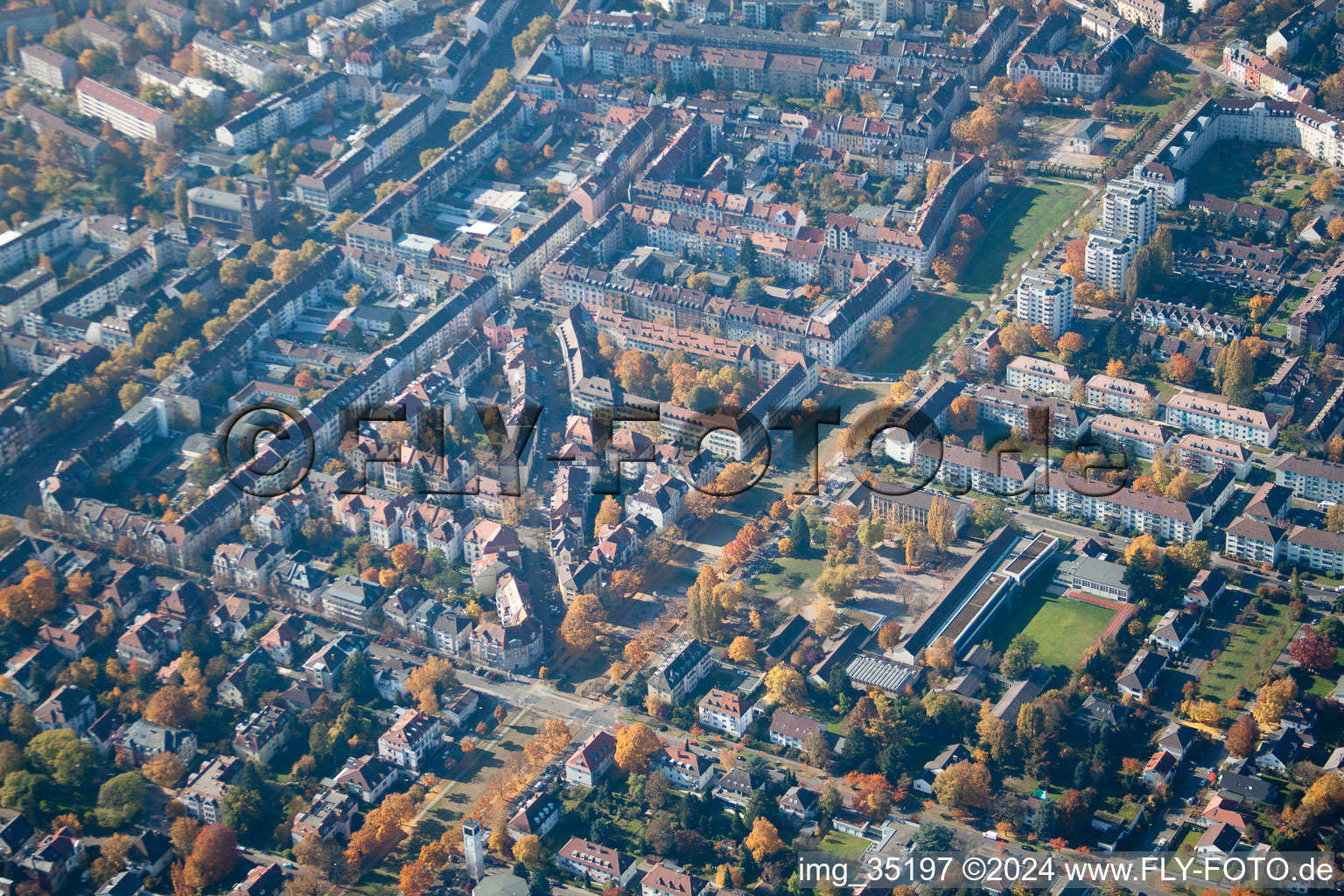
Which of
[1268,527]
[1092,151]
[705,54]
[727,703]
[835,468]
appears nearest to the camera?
[727,703]

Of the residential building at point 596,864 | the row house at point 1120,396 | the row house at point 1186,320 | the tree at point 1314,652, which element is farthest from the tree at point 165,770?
the row house at point 1186,320

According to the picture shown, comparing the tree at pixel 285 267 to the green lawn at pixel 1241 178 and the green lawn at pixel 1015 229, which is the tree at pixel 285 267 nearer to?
the green lawn at pixel 1015 229

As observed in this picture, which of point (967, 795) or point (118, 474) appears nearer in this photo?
point (967, 795)

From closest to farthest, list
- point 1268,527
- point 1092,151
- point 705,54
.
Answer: point 1268,527, point 1092,151, point 705,54

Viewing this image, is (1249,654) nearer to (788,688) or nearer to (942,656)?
(942,656)

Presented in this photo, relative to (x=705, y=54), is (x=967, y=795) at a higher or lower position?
lower

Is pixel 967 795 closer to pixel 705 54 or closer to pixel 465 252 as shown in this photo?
pixel 465 252

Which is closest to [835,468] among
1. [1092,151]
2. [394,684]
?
[394,684]
